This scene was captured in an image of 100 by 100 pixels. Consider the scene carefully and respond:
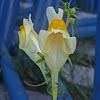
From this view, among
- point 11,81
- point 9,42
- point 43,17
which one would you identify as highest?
point 43,17

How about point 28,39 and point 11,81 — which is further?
point 11,81

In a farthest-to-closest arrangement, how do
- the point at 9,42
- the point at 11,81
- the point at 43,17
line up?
the point at 9,42 → the point at 11,81 → the point at 43,17

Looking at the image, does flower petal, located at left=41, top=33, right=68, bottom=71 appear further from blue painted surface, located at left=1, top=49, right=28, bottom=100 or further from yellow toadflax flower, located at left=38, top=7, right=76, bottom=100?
blue painted surface, located at left=1, top=49, right=28, bottom=100

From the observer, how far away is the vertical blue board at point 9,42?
1379 mm

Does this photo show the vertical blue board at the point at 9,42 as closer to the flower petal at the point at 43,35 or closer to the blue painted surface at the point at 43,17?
the blue painted surface at the point at 43,17

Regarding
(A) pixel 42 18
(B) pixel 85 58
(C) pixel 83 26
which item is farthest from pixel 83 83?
(A) pixel 42 18

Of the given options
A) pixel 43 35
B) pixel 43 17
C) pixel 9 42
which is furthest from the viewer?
pixel 9 42

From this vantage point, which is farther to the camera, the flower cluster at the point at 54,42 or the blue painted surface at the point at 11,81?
the blue painted surface at the point at 11,81

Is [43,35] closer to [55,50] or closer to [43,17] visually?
[55,50]

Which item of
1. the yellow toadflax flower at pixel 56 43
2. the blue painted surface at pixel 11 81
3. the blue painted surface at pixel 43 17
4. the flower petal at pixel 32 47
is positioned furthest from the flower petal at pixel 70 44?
the blue painted surface at pixel 11 81

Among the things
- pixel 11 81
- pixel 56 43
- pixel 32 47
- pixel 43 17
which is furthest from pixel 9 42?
A: pixel 56 43

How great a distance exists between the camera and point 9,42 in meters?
1.83

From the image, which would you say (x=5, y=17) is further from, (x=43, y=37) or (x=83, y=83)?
(x=43, y=37)

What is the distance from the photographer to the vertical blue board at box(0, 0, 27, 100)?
138 centimetres
